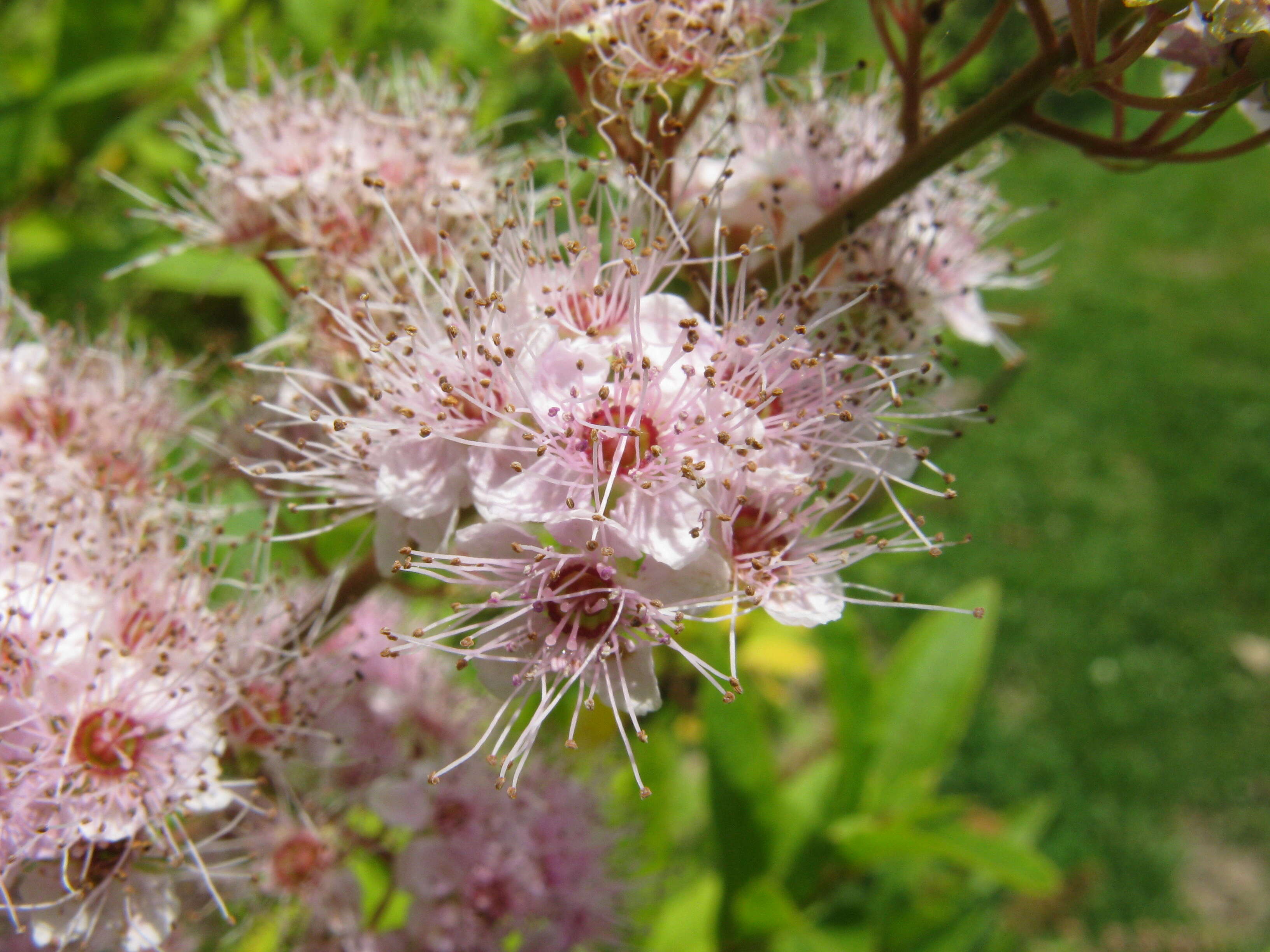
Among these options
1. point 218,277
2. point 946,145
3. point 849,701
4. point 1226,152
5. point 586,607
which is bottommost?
point 849,701

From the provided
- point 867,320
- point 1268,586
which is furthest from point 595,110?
point 1268,586

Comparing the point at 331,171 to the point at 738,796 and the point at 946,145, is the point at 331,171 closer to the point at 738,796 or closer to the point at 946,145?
the point at 946,145

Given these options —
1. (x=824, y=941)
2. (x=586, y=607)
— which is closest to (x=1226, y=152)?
(x=586, y=607)

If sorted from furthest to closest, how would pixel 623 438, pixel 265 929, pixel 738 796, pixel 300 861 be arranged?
pixel 738 796, pixel 265 929, pixel 300 861, pixel 623 438

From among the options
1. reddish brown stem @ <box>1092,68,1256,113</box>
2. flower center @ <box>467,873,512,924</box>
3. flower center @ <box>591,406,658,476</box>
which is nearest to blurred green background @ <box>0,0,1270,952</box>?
reddish brown stem @ <box>1092,68,1256,113</box>

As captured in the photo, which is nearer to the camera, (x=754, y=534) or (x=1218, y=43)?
(x=1218, y=43)

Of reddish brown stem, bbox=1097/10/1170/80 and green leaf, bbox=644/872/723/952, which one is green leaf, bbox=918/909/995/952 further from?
reddish brown stem, bbox=1097/10/1170/80

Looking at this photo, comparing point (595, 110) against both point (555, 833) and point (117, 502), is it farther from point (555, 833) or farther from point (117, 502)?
point (555, 833)
